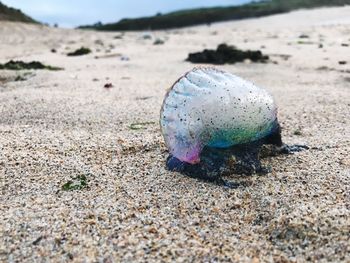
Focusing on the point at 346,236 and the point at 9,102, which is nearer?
the point at 346,236

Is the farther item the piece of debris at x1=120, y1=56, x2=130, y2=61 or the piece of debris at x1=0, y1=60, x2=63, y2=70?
the piece of debris at x1=120, y1=56, x2=130, y2=61

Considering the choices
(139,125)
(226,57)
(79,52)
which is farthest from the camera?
(79,52)

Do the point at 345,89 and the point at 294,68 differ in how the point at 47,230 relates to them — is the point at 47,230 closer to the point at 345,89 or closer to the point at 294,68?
the point at 345,89

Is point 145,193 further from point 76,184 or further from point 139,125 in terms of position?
point 139,125

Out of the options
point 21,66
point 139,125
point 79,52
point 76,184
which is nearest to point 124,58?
point 79,52

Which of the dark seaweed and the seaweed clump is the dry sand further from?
the seaweed clump

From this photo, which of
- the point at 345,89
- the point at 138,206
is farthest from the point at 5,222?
the point at 345,89

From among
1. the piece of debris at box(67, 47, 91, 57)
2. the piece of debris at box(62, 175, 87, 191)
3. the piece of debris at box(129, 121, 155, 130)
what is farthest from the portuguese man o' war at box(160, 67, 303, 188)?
the piece of debris at box(67, 47, 91, 57)

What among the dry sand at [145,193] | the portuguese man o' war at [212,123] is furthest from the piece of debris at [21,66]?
the portuguese man o' war at [212,123]
